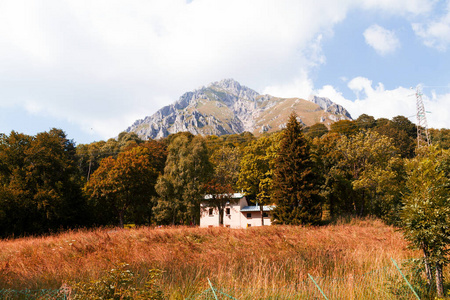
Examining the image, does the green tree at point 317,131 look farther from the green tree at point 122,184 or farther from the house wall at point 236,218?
the green tree at point 122,184

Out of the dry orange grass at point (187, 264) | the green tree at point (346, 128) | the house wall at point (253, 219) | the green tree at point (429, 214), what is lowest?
the house wall at point (253, 219)

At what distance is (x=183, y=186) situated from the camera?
108 ft

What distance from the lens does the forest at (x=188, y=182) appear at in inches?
1010

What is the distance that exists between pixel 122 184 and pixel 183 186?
7.95m

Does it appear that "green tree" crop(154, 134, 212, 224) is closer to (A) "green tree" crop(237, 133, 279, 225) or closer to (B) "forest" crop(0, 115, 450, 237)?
(B) "forest" crop(0, 115, 450, 237)

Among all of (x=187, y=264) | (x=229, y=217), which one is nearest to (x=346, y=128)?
(x=229, y=217)

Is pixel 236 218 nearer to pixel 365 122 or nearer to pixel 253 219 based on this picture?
pixel 253 219

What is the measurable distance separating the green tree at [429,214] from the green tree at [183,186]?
87.5ft

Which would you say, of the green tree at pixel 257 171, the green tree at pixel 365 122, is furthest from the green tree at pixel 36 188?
the green tree at pixel 365 122

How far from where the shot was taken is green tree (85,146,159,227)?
33562 millimetres

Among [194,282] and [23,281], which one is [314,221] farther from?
[23,281]

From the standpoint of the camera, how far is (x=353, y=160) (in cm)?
3133

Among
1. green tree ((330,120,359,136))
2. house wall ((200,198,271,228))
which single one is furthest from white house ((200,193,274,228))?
green tree ((330,120,359,136))

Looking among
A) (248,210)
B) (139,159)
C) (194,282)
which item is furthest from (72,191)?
(194,282)
